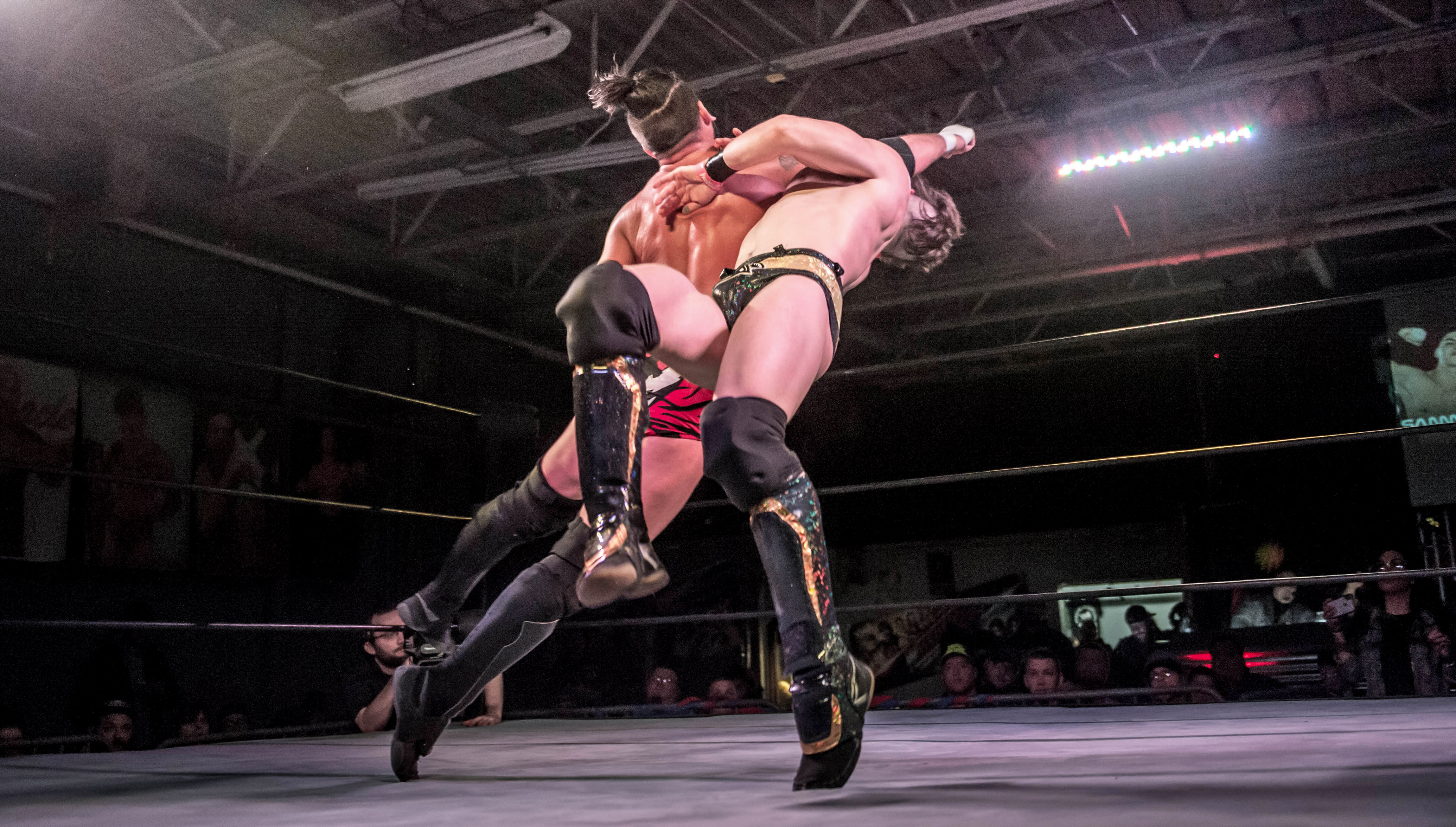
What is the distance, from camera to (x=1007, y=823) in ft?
2.62

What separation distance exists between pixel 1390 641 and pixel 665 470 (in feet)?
14.4

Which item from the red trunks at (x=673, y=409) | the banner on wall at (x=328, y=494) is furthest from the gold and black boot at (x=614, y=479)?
the banner on wall at (x=328, y=494)

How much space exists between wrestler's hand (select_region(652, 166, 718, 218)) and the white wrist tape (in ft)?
1.34

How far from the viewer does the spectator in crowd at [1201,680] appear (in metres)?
4.54

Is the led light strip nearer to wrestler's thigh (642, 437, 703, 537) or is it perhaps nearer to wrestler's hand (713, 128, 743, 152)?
wrestler's hand (713, 128, 743, 152)

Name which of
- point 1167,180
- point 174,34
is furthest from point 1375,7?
point 174,34

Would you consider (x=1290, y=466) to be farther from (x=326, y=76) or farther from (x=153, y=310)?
(x=153, y=310)

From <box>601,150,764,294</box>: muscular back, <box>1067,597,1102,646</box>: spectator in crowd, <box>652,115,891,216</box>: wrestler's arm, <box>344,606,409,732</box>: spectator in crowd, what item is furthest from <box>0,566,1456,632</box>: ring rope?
<box>1067,597,1102,646</box>: spectator in crowd

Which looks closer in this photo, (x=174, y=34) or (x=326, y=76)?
(x=326, y=76)

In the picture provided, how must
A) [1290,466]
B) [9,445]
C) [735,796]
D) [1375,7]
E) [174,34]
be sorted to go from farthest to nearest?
1. [1290,466]
2. [9,445]
3. [174,34]
4. [1375,7]
5. [735,796]

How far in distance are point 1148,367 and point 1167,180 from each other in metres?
2.32

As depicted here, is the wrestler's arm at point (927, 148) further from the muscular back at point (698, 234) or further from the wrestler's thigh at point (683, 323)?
the wrestler's thigh at point (683, 323)

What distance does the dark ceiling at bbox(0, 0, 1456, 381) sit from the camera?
4316 millimetres

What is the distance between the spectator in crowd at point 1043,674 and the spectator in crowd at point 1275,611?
2712mm
